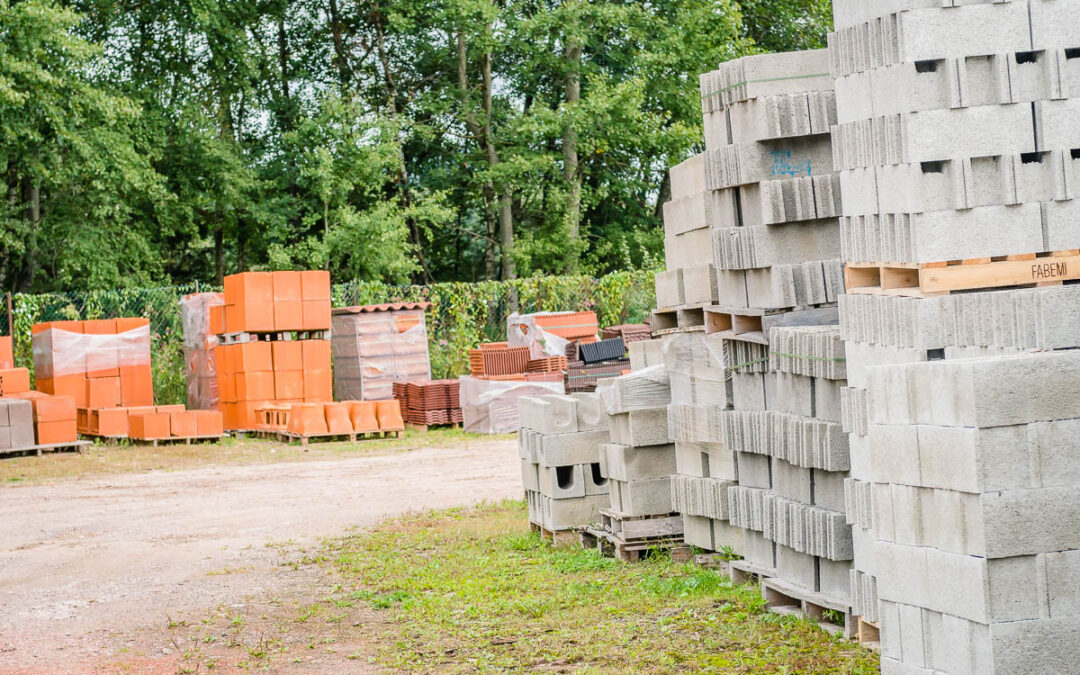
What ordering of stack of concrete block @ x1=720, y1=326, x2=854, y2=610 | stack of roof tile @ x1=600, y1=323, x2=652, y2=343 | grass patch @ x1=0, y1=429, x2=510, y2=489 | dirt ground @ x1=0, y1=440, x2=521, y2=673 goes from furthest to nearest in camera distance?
1. stack of roof tile @ x1=600, y1=323, x2=652, y2=343
2. grass patch @ x1=0, y1=429, x2=510, y2=489
3. dirt ground @ x1=0, y1=440, x2=521, y2=673
4. stack of concrete block @ x1=720, y1=326, x2=854, y2=610

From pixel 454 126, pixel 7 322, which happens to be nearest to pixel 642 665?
pixel 7 322

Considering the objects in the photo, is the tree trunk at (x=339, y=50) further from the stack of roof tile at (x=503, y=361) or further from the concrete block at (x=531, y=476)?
the concrete block at (x=531, y=476)

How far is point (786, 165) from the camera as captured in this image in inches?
307

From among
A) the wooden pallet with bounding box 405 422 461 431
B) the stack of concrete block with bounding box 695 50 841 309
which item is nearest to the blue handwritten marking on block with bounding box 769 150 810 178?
the stack of concrete block with bounding box 695 50 841 309

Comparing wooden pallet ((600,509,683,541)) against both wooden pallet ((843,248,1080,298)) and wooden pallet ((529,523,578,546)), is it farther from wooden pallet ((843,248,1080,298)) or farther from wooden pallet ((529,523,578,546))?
wooden pallet ((843,248,1080,298))

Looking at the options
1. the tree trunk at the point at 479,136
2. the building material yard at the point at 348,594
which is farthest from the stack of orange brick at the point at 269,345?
the tree trunk at the point at 479,136

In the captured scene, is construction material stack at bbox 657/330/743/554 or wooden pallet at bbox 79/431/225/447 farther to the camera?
wooden pallet at bbox 79/431/225/447

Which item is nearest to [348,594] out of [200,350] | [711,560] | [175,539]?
[711,560]

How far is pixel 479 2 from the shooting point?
32.5 m

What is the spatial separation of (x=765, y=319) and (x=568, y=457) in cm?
286

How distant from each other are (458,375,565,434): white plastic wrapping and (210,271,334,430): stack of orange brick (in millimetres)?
2945

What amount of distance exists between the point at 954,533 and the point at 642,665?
206 centimetres

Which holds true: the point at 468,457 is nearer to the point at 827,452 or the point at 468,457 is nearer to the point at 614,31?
the point at 827,452

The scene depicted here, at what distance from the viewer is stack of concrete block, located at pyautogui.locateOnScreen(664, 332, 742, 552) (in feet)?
27.2
